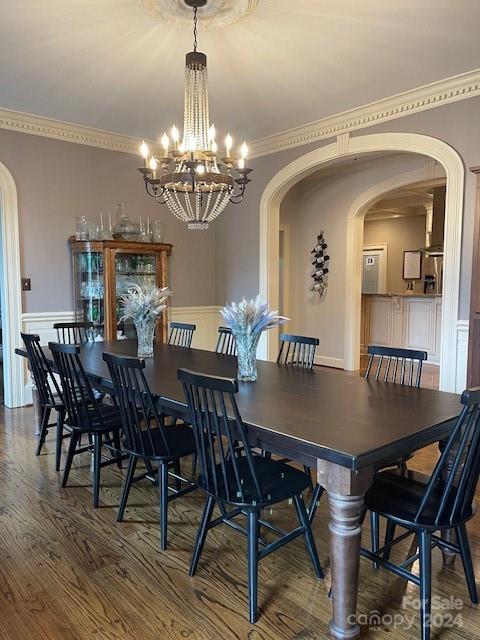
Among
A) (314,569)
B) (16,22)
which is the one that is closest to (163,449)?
(314,569)

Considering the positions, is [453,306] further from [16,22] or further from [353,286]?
[16,22]

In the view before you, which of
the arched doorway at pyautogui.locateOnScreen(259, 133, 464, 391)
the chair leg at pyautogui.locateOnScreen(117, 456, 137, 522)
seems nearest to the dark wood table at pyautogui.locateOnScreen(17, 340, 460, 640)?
the chair leg at pyautogui.locateOnScreen(117, 456, 137, 522)

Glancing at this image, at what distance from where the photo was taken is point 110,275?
4.91 metres

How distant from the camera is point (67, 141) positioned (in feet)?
16.4

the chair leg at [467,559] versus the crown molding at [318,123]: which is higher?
the crown molding at [318,123]

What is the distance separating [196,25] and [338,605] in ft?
10.8

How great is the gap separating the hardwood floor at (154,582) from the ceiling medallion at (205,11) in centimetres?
300

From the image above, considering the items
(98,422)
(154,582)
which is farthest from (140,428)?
(154,582)

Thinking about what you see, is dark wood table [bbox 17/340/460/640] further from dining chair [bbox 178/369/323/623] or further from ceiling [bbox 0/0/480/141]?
ceiling [bbox 0/0/480/141]

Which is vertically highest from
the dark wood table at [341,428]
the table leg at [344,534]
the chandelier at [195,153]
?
the chandelier at [195,153]

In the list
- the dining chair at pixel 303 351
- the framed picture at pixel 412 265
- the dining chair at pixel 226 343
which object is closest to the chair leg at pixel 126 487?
the dining chair at pixel 303 351

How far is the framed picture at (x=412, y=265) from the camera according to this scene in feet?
32.1

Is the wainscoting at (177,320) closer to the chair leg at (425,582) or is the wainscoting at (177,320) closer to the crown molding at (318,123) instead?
the crown molding at (318,123)

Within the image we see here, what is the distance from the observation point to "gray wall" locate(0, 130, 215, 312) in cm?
476
